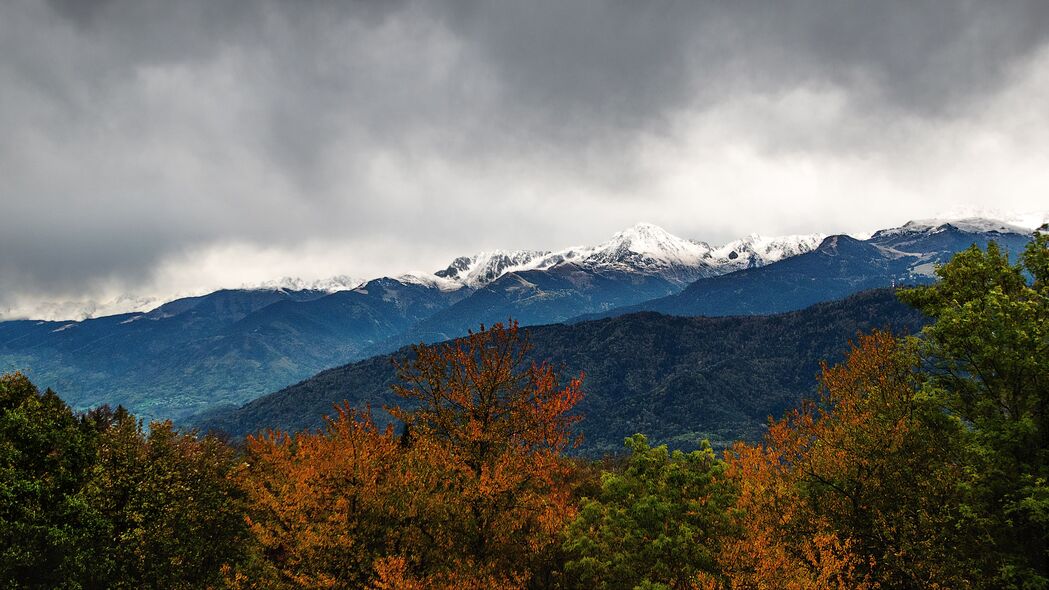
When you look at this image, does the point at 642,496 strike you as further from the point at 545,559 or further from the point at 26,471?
the point at 26,471

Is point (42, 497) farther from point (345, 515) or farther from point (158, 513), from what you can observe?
point (345, 515)

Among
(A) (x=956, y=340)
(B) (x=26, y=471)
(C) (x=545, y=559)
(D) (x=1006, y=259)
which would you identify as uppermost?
(D) (x=1006, y=259)

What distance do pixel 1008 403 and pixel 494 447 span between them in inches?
1239

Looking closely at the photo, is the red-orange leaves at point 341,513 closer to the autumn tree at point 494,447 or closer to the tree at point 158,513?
the autumn tree at point 494,447

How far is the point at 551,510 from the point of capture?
34219 millimetres

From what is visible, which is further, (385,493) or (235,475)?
(235,475)

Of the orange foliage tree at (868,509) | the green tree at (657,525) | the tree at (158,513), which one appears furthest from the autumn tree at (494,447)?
the tree at (158,513)

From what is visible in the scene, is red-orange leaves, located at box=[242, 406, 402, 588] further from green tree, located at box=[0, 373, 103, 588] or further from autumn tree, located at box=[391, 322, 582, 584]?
green tree, located at box=[0, 373, 103, 588]

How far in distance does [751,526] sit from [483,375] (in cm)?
2012

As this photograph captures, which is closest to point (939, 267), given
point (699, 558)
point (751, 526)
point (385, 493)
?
point (751, 526)

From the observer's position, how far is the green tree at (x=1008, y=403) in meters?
28.8

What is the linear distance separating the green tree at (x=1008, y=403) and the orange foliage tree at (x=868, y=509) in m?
1.50

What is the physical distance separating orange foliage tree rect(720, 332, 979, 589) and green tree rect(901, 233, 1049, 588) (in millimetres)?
1498

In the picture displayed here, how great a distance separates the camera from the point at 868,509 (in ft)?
117
